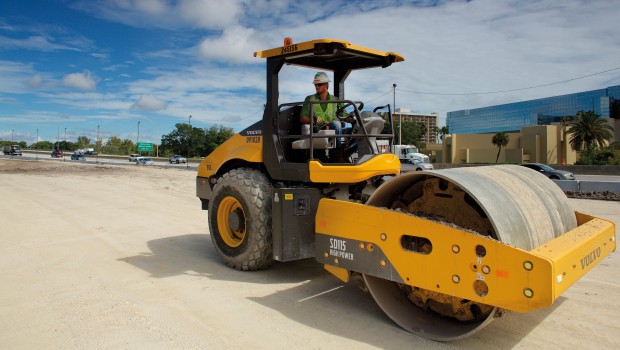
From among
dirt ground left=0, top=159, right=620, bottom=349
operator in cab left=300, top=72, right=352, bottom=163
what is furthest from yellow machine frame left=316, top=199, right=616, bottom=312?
operator in cab left=300, top=72, right=352, bottom=163

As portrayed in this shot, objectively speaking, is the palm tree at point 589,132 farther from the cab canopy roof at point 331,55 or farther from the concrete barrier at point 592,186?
the cab canopy roof at point 331,55

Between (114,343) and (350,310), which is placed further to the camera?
(350,310)

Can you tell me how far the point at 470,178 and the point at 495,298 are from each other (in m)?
0.91

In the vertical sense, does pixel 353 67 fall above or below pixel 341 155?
above

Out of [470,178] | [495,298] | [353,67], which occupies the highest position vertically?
[353,67]

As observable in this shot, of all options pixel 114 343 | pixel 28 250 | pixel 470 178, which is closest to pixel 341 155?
pixel 470 178

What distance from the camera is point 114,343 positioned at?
144 inches

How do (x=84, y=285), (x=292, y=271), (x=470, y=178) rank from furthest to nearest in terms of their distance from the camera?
(x=292, y=271), (x=84, y=285), (x=470, y=178)

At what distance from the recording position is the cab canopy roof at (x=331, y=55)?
4934mm

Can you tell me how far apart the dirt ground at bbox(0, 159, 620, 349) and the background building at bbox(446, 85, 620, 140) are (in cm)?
7178

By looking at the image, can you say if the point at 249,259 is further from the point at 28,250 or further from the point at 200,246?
the point at 28,250

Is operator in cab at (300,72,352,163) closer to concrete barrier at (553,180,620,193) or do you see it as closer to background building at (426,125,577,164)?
concrete barrier at (553,180,620,193)

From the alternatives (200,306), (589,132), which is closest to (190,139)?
(589,132)

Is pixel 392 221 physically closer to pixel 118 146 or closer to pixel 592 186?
pixel 592 186
